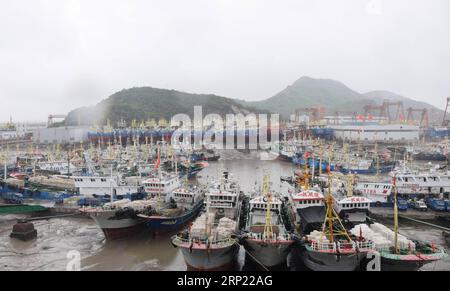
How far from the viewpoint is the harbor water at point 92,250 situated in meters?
18.7

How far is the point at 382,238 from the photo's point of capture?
16609mm

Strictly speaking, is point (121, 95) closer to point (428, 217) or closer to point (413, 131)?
point (413, 131)

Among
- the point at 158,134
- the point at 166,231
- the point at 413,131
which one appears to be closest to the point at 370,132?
the point at 413,131

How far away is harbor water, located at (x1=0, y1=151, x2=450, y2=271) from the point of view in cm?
1872

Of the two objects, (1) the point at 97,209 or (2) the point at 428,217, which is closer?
(1) the point at 97,209

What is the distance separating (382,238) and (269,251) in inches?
198

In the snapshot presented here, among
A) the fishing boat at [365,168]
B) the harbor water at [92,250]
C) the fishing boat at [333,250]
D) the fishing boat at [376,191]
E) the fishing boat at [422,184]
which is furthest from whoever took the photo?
the fishing boat at [365,168]

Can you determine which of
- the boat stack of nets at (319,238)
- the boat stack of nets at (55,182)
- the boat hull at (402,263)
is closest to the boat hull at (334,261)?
the boat stack of nets at (319,238)

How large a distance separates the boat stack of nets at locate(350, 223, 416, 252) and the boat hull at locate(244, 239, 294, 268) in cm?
342

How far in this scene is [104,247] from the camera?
2158 cm

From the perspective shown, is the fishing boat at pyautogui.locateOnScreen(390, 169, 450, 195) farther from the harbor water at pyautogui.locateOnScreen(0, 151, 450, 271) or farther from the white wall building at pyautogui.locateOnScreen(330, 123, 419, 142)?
the white wall building at pyautogui.locateOnScreen(330, 123, 419, 142)

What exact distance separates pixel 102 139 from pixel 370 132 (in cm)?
5800

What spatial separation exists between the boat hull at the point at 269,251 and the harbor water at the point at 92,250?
934 millimetres

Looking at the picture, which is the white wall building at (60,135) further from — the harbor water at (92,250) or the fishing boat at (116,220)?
the fishing boat at (116,220)
